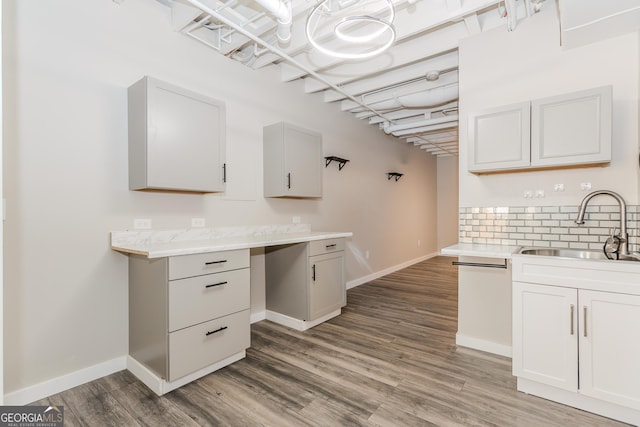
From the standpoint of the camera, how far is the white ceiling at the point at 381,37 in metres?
2.43

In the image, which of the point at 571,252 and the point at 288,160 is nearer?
the point at 571,252

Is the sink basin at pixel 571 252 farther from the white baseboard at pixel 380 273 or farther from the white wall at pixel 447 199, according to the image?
the white wall at pixel 447 199

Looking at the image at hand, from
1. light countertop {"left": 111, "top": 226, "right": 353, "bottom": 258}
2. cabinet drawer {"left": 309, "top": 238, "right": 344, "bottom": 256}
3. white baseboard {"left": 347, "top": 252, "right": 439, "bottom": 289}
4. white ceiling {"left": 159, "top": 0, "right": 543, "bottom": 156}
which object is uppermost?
white ceiling {"left": 159, "top": 0, "right": 543, "bottom": 156}

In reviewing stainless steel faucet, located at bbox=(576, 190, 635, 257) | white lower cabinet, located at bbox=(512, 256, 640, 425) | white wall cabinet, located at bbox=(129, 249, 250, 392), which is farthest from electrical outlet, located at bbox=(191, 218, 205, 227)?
stainless steel faucet, located at bbox=(576, 190, 635, 257)

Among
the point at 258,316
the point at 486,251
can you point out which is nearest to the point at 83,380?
the point at 258,316

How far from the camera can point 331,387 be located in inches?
83.4

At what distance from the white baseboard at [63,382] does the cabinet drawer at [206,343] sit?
65 centimetres

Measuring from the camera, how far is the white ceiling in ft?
7.98

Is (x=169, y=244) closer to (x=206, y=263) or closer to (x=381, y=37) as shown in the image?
(x=206, y=263)

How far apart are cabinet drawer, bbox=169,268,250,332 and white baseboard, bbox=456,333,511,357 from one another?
1889 mm

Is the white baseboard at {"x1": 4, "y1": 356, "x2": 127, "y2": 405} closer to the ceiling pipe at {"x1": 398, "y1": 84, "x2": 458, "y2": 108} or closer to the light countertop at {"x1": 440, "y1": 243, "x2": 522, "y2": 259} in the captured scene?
the light countertop at {"x1": 440, "y1": 243, "x2": 522, "y2": 259}

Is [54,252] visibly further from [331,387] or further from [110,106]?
[331,387]

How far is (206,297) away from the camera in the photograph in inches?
87.0

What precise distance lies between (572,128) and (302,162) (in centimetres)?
235
